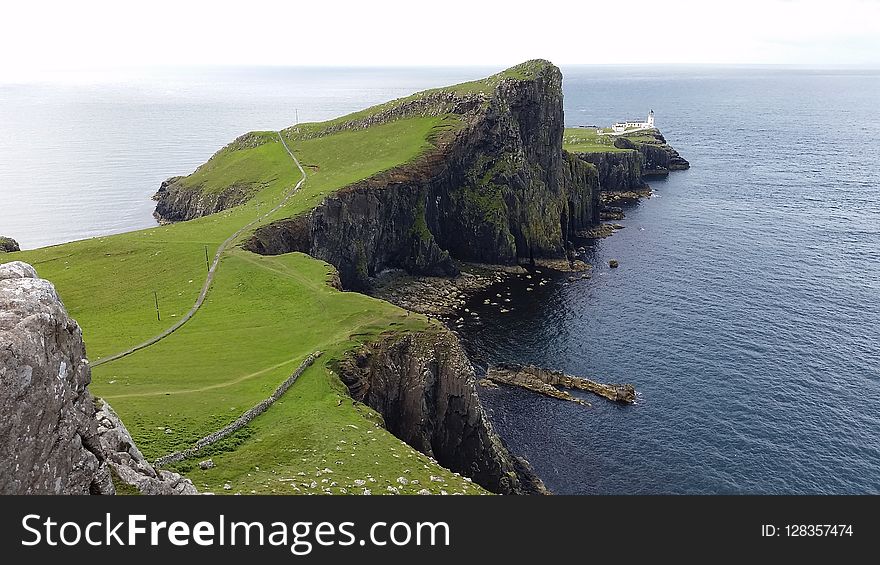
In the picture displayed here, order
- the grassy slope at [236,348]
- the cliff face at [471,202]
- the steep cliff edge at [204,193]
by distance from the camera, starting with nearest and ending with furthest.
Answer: the grassy slope at [236,348] < the cliff face at [471,202] < the steep cliff edge at [204,193]

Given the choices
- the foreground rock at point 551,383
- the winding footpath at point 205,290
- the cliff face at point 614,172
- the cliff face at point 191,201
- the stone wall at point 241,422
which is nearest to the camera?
the stone wall at point 241,422

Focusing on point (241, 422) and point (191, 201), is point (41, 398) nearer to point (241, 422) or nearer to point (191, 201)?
point (241, 422)

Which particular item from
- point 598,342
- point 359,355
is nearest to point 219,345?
point 359,355

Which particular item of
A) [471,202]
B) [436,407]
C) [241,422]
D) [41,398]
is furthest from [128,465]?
[471,202]

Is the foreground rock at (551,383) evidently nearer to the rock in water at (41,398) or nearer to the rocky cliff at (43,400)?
the rocky cliff at (43,400)

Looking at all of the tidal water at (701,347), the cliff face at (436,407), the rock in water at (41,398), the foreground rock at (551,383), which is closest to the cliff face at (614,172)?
the tidal water at (701,347)

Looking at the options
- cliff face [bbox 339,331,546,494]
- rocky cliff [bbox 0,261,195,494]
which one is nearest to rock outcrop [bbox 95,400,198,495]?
rocky cliff [bbox 0,261,195,494]

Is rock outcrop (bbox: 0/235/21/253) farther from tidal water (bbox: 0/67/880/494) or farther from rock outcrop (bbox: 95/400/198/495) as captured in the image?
rock outcrop (bbox: 95/400/198/495)

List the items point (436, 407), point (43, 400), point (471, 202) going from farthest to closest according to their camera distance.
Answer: point (471, 202) < point (436, 407) < point (43, 400)

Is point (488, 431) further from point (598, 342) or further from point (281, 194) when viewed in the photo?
point (281, 194)
